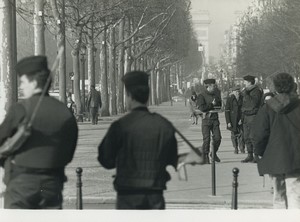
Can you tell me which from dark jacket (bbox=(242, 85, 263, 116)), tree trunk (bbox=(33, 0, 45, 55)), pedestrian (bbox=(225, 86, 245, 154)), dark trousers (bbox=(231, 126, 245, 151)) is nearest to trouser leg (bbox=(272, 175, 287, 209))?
tree trunk (bbox=(33, 0, 45, 55))

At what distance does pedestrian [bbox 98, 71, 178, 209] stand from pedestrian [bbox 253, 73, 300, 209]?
90.6 inches

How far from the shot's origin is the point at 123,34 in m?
35.8

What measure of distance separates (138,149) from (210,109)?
9.09 metres

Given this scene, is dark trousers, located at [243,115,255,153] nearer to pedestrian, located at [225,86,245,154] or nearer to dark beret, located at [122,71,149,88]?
pedestrian, located at [225,86,245,154]

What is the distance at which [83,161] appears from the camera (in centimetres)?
1580

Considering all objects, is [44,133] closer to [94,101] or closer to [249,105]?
[249,105]

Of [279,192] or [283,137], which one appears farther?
[279,192]

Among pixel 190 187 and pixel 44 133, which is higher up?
pixel 44 133

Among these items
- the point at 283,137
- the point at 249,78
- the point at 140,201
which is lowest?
the point at 140,201

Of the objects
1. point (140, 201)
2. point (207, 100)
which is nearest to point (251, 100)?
point (207, 100)

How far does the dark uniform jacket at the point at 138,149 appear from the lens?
6.35m
